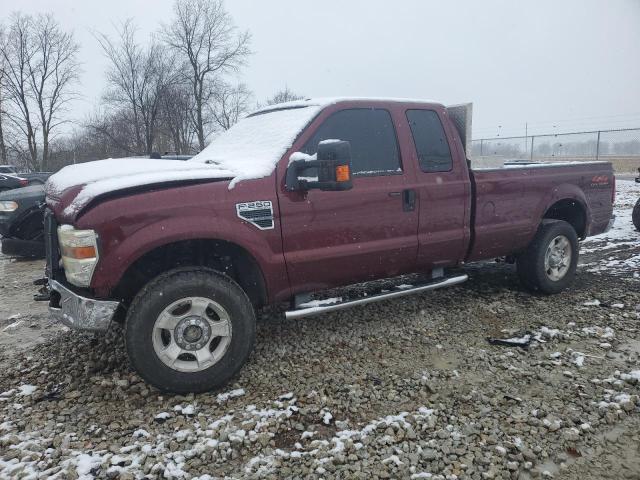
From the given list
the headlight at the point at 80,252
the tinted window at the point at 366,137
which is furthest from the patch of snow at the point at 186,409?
the tinted window at the point at 366,137

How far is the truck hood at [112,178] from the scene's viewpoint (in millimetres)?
2775

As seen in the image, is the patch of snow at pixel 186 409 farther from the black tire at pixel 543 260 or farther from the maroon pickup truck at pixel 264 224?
A: the black tire at pixel 543 260

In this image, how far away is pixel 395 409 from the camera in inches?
110

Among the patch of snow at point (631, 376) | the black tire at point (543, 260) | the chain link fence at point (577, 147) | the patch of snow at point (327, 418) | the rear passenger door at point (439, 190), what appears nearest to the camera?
the patch of snow at point (327, 418)

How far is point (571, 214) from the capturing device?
515cm

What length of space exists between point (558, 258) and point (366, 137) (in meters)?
2.64

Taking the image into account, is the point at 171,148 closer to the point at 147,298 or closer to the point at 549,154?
the point at 549,154

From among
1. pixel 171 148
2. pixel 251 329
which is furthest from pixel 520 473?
pixel 171 148

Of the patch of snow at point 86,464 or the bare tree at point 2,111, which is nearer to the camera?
the patch of snow at point 86,464

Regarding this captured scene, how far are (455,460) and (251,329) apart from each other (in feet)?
4.88

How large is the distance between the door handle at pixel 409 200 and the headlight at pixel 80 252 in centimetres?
231

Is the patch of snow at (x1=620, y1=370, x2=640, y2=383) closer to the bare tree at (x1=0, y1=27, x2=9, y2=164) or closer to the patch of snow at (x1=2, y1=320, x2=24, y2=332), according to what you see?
the patch of snow at (x1=2, y1=320, x2=24, y2=332)

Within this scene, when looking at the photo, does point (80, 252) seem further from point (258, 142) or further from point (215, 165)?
point (258, 142)

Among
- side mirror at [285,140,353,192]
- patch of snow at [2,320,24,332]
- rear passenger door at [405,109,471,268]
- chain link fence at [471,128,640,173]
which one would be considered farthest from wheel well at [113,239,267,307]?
chain link fence at [471,128,640,173]
